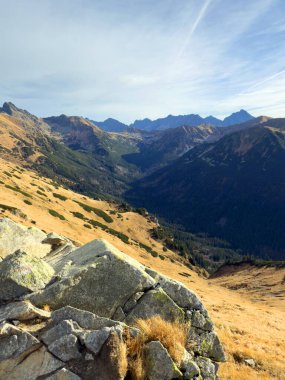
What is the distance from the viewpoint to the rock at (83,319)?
11.0m

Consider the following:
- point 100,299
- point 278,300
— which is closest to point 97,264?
point 100,299

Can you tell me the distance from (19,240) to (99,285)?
9.06m

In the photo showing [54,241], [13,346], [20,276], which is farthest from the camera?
[54,241]

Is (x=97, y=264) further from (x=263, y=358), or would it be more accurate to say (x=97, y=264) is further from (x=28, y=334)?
(x=263, y=358)

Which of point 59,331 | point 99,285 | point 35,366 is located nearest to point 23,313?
point 59,331

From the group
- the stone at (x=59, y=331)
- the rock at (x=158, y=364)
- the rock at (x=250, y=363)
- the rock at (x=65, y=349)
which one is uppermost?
the stone at (x=59, y=331)

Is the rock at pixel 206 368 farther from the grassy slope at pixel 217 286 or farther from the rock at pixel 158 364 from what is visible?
the grassy slope at pixel 217 286

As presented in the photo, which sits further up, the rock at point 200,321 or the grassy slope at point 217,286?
the rock at point 200,321

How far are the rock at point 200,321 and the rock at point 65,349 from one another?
5297 mm

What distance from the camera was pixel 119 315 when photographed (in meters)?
13.1

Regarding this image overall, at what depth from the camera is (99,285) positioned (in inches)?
536

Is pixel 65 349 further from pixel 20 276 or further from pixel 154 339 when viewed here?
pixel 20 276

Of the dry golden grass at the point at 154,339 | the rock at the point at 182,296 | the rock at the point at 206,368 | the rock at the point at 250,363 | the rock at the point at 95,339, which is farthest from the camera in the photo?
the rock at the point at 250,363

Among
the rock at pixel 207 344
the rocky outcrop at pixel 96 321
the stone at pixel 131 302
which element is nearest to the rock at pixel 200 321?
the rocky outcrop at pixel 96 321
